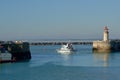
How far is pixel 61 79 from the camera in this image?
37.7m

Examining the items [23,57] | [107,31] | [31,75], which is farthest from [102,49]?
[31,75]

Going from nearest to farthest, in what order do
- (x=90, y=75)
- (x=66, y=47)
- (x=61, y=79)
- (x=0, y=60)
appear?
(x=61, y=79) → (x=90, y=75) → (x=0, y=60) → (x=66, y=47)

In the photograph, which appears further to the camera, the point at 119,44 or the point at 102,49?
the point at 119,44

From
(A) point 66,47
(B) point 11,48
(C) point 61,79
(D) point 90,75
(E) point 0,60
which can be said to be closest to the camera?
(C) point 61,79

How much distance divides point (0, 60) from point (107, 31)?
37.6 m

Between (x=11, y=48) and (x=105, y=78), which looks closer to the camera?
(x=105, y=78)

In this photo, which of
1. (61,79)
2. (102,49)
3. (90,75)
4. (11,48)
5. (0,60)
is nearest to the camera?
(61,79)

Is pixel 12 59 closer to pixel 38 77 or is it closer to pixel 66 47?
pixel 38 77

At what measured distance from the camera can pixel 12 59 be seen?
193 ft

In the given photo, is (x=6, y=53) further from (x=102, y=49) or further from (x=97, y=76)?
(x=102, y=49)

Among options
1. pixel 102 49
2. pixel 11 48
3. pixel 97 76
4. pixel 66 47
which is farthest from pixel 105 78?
pixel 66 47

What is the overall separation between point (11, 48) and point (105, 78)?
2676 centimetres

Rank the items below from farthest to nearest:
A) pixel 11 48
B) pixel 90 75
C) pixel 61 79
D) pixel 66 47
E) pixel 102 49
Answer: pixel 66 47
pixel 102 49
pixel 11 48
pixel 90 75
pixel 61 79

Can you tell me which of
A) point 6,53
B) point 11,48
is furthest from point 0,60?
point 11,48
